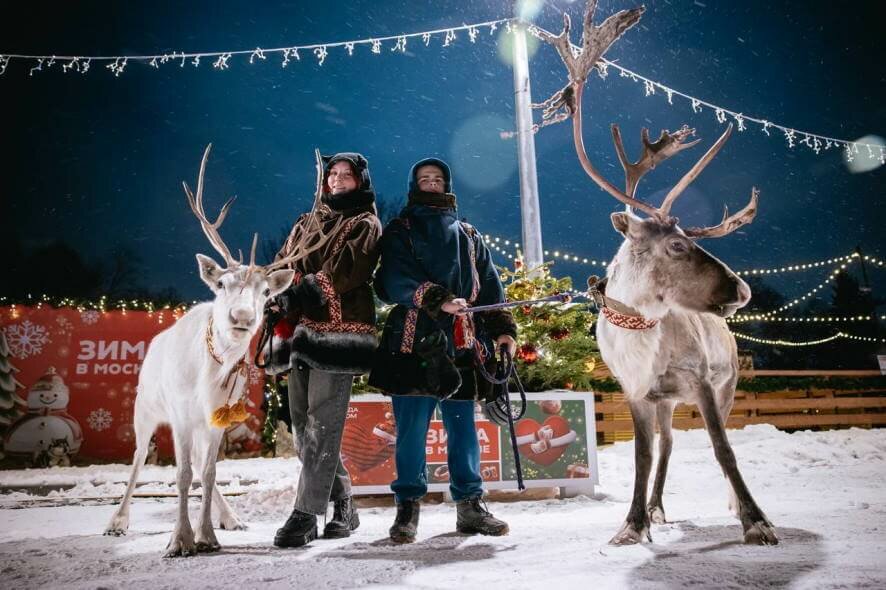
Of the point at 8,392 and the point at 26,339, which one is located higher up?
the point at 26,339

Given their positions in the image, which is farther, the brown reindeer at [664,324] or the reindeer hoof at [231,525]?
the reindeer hoof at [231,525]

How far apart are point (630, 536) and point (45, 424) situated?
10215 mm

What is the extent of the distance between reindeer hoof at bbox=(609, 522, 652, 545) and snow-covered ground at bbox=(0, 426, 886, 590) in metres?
0.05

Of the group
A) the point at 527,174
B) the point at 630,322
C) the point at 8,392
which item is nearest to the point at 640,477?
the point at 630,322

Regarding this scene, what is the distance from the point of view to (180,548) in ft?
8.09

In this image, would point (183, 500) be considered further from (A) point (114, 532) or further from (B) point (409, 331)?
(B) point (409, 331)

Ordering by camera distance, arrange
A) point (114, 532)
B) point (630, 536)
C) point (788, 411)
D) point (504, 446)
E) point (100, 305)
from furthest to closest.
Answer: point (788, 411)
point (100, 305)
point (504, 446)
point (114, 532)
point (630, 536)

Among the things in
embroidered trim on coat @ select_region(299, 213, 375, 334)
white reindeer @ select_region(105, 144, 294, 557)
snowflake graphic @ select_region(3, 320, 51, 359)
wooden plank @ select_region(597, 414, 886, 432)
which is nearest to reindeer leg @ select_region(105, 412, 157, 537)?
white reindeer @ select_region(105, 144, 294, 557)

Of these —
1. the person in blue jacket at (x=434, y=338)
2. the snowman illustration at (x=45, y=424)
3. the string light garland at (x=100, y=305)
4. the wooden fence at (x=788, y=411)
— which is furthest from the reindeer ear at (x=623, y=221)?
the snowman illustration at (x=45, y=424)

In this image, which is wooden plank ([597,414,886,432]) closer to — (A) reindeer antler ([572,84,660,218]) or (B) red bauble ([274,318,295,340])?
(A) reindeer antler ([572,84,660,218])

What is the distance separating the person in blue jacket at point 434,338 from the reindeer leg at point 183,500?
1012 mm

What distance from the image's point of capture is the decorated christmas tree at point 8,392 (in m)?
9.01

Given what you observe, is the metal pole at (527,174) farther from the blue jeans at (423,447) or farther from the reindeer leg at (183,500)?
the reindeer leg at (183,500)

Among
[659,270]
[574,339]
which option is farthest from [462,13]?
[659,270]
